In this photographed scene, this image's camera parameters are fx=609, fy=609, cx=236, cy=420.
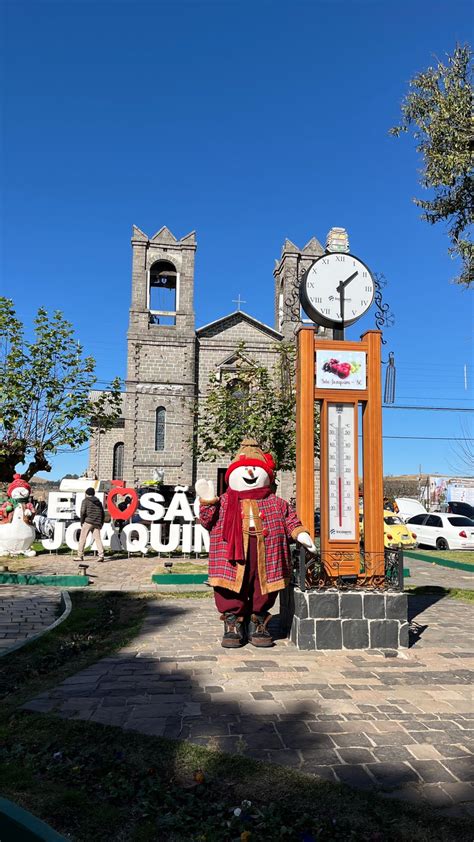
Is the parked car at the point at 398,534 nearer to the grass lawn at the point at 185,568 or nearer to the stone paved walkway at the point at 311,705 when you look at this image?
the grass lawn at the point at 185,568

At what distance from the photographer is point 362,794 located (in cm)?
317

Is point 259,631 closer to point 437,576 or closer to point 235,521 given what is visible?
point 235,521

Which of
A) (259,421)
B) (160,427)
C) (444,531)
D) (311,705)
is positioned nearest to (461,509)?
(444,531)

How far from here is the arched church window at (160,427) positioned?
28438 millimetres

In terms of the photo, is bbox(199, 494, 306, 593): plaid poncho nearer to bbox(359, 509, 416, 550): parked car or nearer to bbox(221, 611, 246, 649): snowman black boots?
bbox(221, 611, 246, 649): snowman black boots

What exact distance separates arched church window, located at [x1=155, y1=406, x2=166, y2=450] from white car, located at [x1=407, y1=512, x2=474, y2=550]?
40.4 ft

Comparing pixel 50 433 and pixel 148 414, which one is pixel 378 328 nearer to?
pixel 50 433

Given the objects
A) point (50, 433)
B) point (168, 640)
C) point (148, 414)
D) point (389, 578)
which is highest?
point (148, 414)

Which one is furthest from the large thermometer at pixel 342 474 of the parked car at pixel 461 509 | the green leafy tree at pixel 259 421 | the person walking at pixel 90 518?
the parked car at pixel 461 509

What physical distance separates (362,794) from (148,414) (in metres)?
25.7

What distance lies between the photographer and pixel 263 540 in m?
6.38

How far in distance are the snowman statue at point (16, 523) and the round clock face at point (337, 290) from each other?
31.4ft

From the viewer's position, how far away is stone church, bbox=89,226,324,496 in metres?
28.0

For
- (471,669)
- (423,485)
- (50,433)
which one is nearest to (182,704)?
(471,669)
